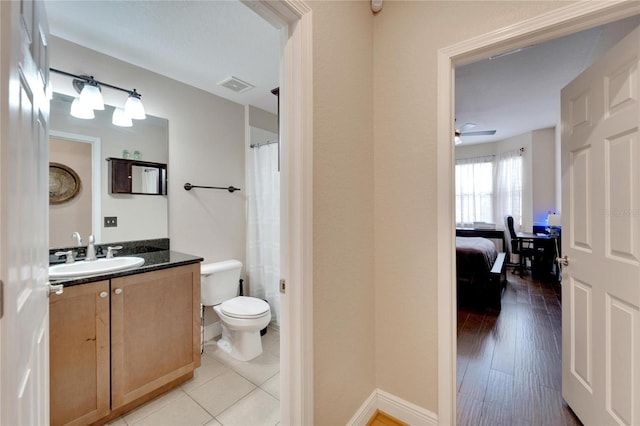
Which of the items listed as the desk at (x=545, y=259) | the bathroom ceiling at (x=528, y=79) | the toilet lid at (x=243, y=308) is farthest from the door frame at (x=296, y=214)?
the desk at (x=545, y=259)

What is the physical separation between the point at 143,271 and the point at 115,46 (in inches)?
62.3

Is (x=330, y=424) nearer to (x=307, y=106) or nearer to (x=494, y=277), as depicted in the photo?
(x=307, y=106)

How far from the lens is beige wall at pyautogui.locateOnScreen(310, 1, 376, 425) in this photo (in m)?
1.25

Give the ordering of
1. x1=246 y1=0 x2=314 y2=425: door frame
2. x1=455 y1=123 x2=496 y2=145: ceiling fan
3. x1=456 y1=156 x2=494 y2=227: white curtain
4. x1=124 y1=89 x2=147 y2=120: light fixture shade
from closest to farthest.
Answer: x1=246 y1=0 x2=314 y2=425: door frame → x1=124 y1=89 x2=147 y2=120: light fixture shade → x1=455 y1=123 x2=496 y2=145: ceiling fan → x1=456 y1=156 x2=494 y2=227: white curtain

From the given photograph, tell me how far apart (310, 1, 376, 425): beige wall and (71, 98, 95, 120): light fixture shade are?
1.72 metres

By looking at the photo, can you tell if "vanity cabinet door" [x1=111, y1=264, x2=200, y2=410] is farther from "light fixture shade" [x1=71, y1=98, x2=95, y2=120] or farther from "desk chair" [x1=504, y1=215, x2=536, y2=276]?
"desk chair" [x1=504, y1=215, x2=536, y2=276]

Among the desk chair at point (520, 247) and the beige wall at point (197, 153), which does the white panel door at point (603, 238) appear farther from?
the desk chair at point (520, 247)

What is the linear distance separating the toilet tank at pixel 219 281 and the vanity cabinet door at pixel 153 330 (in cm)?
40

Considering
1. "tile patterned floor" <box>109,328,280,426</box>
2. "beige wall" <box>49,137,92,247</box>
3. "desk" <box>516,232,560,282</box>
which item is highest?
"beige wall" <box>49,137,92,247</box>

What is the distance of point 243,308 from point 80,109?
186 centimetres

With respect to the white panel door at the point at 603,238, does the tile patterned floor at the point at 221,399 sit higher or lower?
lower

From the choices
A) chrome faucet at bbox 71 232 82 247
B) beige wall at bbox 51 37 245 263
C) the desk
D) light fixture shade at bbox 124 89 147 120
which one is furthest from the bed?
chrome faucet at bbox 71 232 82 247

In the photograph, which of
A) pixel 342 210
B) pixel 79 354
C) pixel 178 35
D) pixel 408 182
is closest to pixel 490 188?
pixel 408 182

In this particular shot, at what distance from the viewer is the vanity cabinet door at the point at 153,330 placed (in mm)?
1600
